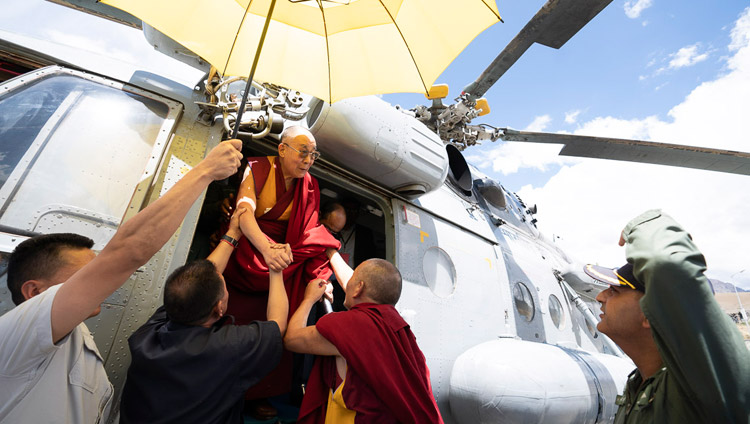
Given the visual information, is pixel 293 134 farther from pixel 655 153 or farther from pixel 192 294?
pixel 655 153

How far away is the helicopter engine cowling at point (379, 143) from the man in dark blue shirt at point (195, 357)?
154 cm

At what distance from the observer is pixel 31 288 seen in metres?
1.22

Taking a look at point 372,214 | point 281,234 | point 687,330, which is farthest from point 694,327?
point 372,214

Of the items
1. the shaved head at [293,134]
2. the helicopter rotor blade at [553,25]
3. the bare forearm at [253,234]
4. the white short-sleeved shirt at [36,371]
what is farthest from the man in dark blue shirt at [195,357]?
the helicopter rotor blade at [553,25]

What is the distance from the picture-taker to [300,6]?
194 centimetres

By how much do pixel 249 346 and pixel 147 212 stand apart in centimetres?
77

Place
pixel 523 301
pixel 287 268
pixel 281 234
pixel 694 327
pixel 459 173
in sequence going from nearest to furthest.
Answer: pixel 694 327 < pixel 287 268 < pixel 281 234 < pixel 523 301 < pixel 459 173

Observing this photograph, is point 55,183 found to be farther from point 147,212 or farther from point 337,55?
point 337,55

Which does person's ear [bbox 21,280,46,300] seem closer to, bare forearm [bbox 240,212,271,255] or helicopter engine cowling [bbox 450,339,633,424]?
bare forearm [bbox 240,212,271,255]

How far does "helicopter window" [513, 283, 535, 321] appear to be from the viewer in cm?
462

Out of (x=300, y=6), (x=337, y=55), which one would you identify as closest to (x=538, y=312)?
(x=337, y=55)

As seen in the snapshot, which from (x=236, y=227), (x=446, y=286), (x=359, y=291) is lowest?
(x=359, y=291)

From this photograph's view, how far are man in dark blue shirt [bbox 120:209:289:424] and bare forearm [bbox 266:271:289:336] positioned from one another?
4.6 inches

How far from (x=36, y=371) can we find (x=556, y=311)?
19.2 feet
